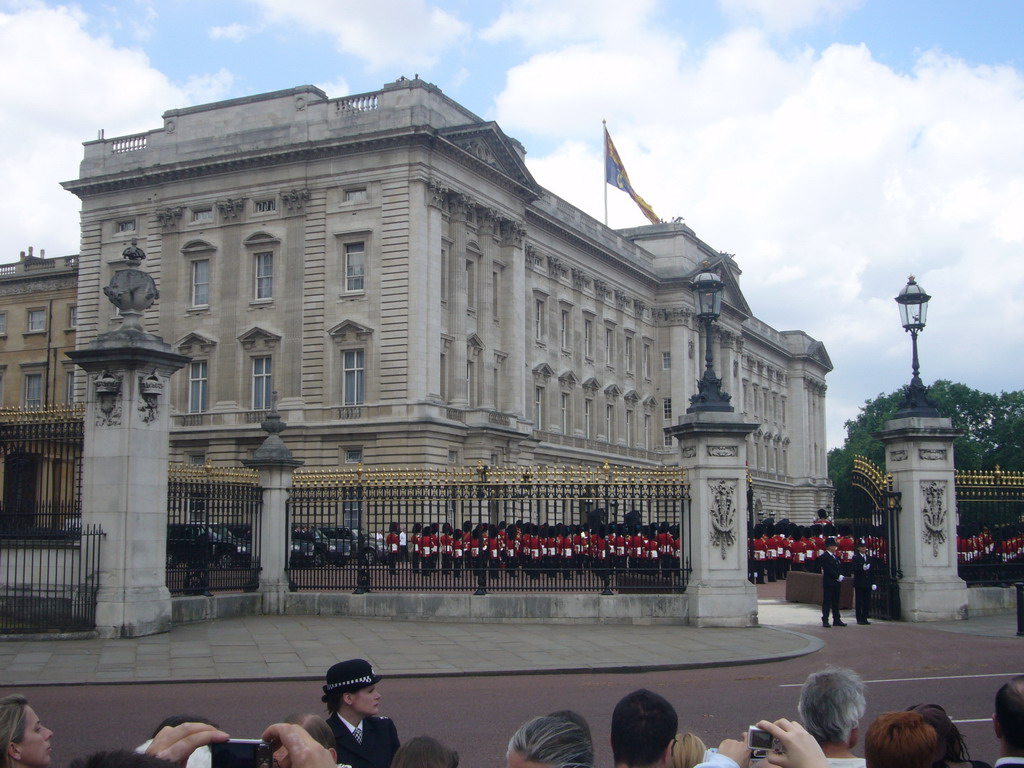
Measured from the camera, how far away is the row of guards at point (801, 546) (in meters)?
22.7

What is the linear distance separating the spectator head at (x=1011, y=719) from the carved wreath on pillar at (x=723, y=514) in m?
15.1

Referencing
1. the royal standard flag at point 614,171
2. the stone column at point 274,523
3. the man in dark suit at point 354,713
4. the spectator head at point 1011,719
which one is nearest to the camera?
the spectator head at point 1011,719

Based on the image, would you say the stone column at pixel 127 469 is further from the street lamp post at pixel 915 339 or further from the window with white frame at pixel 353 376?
the window with white frame at pixel 353 376

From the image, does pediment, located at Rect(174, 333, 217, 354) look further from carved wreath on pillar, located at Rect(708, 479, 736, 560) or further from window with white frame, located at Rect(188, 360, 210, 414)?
carved wreath on pillar, located at Rect(708, 479, 736, 560)

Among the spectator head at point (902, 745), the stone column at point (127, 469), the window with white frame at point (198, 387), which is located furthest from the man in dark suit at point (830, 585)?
the window with white frame at point (198, 387)

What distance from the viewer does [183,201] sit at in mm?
53625

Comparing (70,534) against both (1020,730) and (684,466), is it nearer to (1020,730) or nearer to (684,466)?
(684,466)

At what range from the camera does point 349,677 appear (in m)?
6.29

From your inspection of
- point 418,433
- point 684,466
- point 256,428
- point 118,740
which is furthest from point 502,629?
point 256,428

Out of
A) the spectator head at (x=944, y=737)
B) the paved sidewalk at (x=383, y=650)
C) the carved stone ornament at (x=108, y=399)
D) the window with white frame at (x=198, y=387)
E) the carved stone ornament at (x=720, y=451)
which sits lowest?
the paved sidewalk at (x=383, y=650)

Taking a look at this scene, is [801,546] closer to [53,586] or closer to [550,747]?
[53,586]

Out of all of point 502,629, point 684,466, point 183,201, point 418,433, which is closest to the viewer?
point 502,629

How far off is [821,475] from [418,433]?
82134 mm

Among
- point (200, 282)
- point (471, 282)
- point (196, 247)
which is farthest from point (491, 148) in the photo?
point (200, 282)
